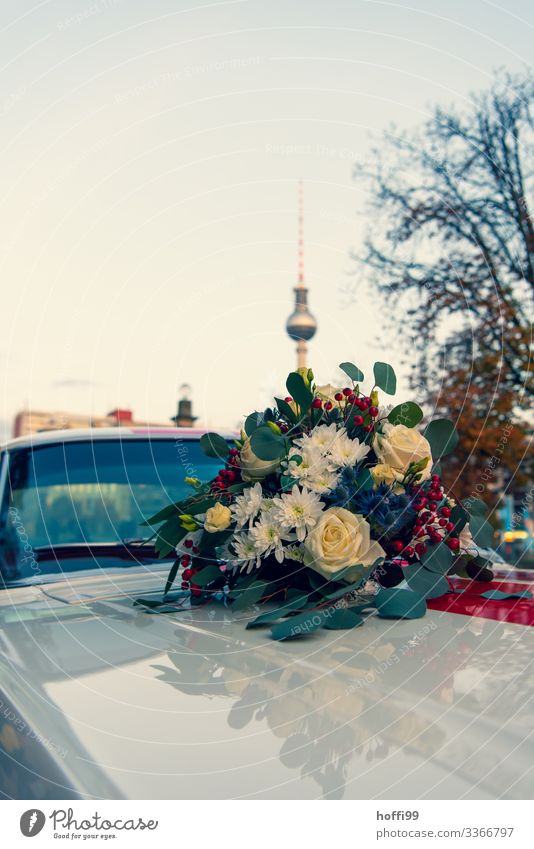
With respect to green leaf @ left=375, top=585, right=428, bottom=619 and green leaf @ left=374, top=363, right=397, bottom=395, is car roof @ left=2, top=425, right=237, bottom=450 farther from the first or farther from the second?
green leaf @ left=375, top=585, right=428, bottom=619

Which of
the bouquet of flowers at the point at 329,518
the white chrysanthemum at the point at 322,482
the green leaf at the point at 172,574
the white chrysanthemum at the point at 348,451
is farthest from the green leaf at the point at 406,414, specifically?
the green leaf at the point at 172,574

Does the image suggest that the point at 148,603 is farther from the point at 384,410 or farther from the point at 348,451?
the point at 384,410

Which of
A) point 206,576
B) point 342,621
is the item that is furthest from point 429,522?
point 206,576

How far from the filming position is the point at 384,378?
2.49 meters

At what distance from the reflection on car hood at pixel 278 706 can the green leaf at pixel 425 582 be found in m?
0.07

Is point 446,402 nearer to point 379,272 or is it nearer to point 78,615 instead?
point 379,272

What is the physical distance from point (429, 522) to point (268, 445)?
500 mm

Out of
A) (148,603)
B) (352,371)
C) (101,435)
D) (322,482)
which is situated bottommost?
(148,603)

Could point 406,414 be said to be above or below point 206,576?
above

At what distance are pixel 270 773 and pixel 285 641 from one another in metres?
0.70

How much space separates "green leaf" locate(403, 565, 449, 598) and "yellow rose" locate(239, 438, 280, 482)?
1.54 ft

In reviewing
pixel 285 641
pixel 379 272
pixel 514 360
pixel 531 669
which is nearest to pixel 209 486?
pixel 285 641

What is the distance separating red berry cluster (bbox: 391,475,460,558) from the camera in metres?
2.19
